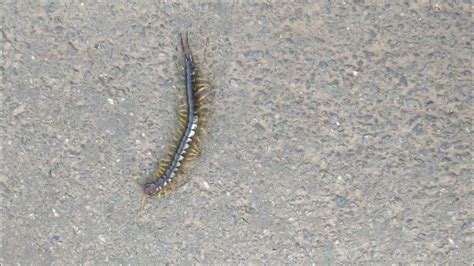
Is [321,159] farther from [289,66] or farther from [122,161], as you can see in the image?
[122,161]

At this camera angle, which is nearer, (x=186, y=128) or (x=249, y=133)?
(x=186, y=128)

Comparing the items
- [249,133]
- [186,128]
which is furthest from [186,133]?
[249,133]

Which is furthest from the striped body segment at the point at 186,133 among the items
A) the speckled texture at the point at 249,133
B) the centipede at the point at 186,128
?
the speckled texture at the point at 249,133

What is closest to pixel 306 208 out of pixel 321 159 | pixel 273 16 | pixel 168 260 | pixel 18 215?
pixel 321 159

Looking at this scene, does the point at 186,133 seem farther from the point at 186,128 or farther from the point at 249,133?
the point at 249,133

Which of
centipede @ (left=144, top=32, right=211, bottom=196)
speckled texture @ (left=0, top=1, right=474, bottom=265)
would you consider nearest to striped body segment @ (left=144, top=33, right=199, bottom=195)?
centipede @ (left=144, top=32, right=211, bottom=196)
